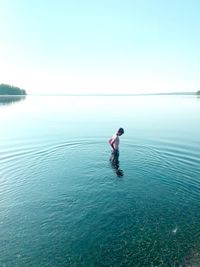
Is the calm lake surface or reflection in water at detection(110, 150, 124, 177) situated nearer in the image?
the calm lake surface

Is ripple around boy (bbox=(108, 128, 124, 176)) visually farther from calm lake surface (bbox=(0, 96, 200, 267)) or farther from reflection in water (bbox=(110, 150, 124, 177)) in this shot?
calm lake surface (bbox=(0, 96, 200, 267))

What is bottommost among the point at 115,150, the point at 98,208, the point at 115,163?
the point at 98,208

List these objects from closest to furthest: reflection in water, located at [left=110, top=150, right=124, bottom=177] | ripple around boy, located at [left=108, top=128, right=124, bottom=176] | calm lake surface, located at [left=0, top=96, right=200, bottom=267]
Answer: calm lake surface, located at [left=0, top=96, right=200, bottom=267], reflection in water, located at [left=110, top=150, right=124, bottom=177], ripple around boy, located at [left=108, top=128, right=124, bottom=176]

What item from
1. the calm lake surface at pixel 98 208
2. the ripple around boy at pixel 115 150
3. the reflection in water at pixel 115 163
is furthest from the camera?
the ripple around boy at pixel 115 150

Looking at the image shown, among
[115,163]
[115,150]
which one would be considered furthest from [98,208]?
[115,150]

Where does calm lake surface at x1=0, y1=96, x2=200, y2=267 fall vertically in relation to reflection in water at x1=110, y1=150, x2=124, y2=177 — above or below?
below

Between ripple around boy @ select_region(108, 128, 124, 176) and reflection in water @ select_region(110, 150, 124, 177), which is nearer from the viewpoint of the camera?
reflection in water @ select_region(110, 150, 124, 177)

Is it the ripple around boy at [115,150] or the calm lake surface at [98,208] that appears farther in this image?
the ripple around boy at [115,150]

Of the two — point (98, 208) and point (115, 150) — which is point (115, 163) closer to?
point (115, 150)

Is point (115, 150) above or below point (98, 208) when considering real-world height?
above

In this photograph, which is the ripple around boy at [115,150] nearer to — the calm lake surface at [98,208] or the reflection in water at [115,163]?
the reflection in water at [115,163]

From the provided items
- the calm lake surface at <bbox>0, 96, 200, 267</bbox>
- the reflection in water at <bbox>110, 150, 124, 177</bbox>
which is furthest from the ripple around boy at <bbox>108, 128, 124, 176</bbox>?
the calm lake surface at <bbox>0, 96, 200, 267</bbox>

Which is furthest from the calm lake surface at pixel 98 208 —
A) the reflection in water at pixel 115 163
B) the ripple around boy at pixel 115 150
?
the ripple around boy at pixel 115 150

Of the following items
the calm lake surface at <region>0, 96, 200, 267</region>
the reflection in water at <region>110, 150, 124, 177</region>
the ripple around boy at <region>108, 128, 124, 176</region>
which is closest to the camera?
the calm lake surface at <region>0, 96, 200, 267</region>
